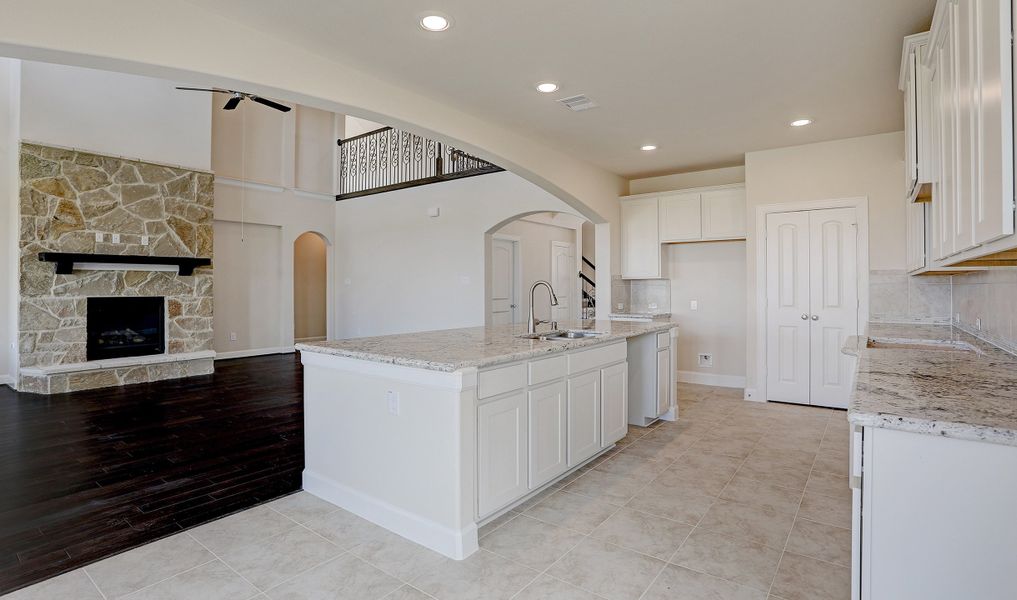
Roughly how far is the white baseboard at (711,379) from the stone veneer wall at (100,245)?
6560 mm

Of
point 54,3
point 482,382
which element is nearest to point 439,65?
point 54,3

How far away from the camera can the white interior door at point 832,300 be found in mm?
5023

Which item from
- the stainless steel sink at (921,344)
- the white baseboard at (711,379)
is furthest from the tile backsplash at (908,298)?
the white baseboard at (711,379)

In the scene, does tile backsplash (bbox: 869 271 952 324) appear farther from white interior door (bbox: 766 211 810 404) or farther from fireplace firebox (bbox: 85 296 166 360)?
fireplace firebox (bbox: 85 296 166 360)

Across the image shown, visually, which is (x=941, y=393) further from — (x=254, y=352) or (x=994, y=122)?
(x=254, y=352)

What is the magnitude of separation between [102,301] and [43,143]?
189 centimetres

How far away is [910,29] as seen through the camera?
9.30ft

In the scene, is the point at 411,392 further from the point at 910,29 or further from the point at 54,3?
the point at 910,29

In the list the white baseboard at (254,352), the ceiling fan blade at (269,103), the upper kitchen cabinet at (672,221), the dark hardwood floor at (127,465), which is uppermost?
the ceiling fan blade at (269,103)

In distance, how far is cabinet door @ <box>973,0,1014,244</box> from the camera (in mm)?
1232

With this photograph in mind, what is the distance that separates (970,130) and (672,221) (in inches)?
186

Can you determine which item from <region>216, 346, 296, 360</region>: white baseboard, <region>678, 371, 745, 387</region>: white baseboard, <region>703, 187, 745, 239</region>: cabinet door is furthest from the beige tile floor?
<region>216, 346, 296, 360</region>: white baseboard

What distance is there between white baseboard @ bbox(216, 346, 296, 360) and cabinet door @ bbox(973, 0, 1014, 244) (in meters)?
9.07

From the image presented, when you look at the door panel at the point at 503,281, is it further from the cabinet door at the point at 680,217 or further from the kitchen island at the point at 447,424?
the kitchen island at the point at 447,424
